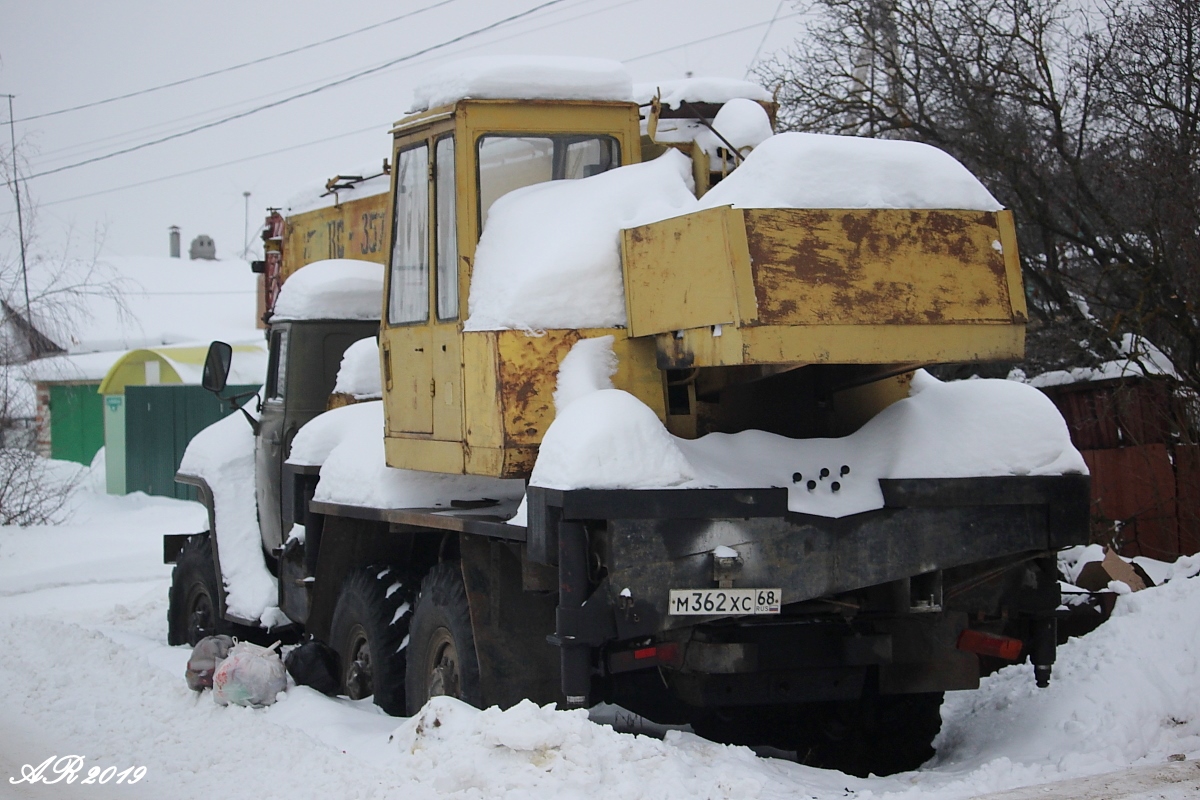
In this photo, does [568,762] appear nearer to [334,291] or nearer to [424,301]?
[424,301]

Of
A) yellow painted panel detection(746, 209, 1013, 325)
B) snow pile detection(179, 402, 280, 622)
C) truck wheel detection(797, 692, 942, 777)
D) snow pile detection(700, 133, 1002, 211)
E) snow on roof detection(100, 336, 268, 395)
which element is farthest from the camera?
snow on roof detection(100, 336, 268, 395)

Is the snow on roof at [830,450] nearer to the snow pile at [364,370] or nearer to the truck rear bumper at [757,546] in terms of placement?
the truck rear bumper at [757,546]

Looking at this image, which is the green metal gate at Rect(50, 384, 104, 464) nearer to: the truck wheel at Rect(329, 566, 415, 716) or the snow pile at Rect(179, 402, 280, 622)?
the snow pile at Rect(179, 402, 280, 622)

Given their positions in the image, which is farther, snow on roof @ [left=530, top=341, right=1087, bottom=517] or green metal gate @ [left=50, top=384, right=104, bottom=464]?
green metal gate @ [left=50, top=384, right=104, bottom=464]

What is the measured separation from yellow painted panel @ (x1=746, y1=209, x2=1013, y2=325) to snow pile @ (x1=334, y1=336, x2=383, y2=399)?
4011 millimetres

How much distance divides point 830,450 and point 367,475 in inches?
109

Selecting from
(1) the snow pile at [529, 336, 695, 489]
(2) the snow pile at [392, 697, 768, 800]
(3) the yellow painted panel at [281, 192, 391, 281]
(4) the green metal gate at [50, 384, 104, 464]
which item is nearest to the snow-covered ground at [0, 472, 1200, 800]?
(2) the snow pile at [392, 697, 768, 800]

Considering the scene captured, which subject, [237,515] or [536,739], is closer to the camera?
[536,739]

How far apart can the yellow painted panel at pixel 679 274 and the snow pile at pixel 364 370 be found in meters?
3.12

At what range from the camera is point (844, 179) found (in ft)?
17.2

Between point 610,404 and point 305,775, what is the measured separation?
214 cm

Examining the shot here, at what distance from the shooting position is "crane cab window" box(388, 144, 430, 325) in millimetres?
6656

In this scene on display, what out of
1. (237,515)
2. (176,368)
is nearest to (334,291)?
(237,515)

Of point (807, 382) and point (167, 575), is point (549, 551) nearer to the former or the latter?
point (807, 382)
